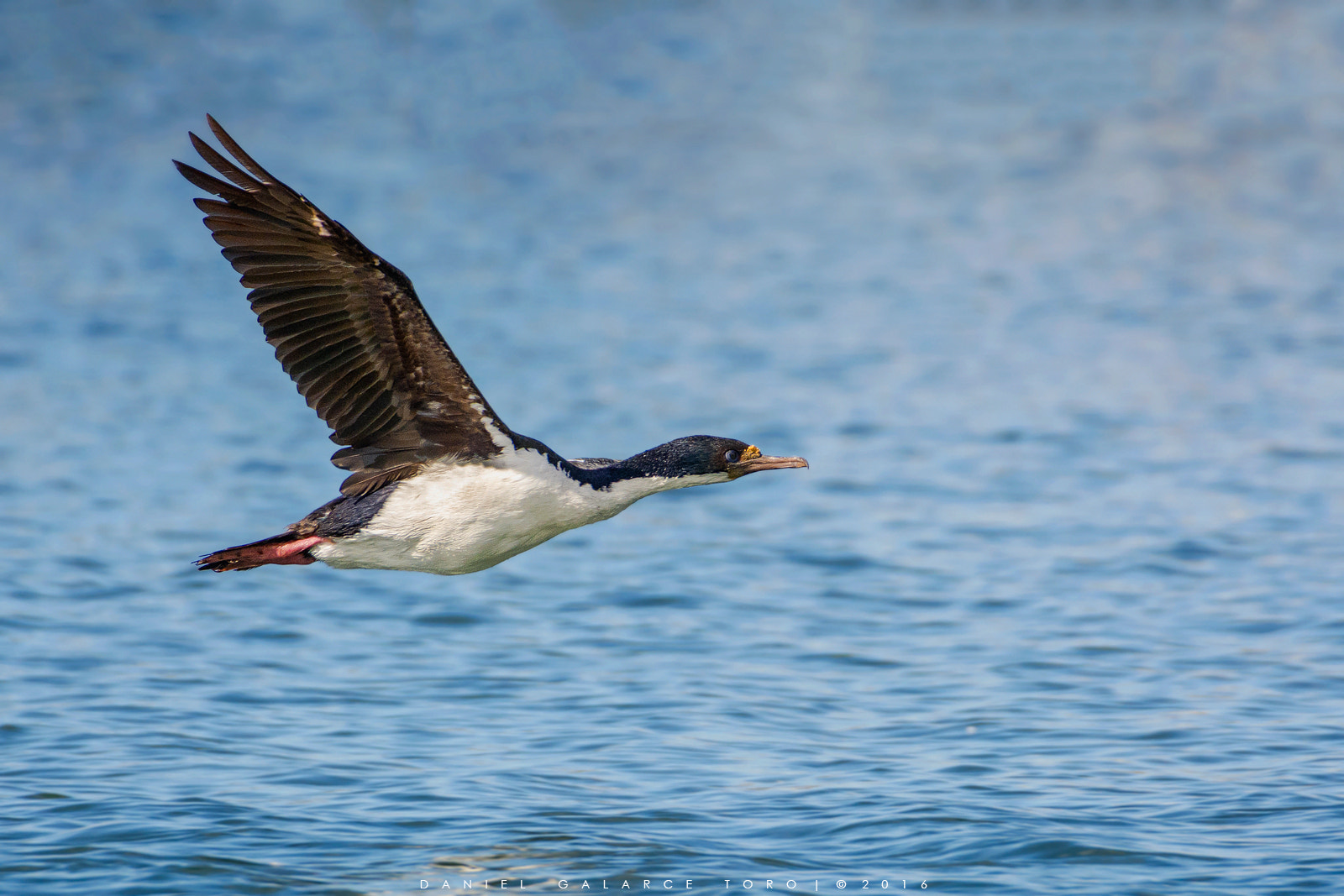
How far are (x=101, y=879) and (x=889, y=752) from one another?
4.55 metres

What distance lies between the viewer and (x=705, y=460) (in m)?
Result: 9.49

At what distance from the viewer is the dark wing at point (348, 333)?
851 cm

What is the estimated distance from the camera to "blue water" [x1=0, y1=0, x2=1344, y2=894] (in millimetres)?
9906

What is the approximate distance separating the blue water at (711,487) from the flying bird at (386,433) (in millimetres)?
1679

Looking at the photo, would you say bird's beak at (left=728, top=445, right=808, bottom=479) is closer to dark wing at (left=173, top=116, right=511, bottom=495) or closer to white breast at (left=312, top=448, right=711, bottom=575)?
white breast at (left=312, top=448, right=711, bottom=575)

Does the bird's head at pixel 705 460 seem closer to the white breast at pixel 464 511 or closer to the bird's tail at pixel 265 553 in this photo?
the white breast at pixel 464 511

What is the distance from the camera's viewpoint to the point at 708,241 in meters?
26.9

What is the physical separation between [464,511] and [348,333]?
1057 millimetres

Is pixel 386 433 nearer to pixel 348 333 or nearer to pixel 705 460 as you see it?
pixel 348 333

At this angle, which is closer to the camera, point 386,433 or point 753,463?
point 386,433

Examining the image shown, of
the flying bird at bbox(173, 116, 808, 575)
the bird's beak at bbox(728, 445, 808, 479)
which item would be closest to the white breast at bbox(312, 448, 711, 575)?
the flying bird at bbox(173, 116, 808, 575)

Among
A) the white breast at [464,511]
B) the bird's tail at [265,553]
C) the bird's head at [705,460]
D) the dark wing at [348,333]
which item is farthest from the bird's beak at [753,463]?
the bird's tail at [265,553]

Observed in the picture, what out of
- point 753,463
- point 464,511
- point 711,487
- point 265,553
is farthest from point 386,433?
point 711,487

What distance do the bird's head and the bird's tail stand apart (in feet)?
5.49
